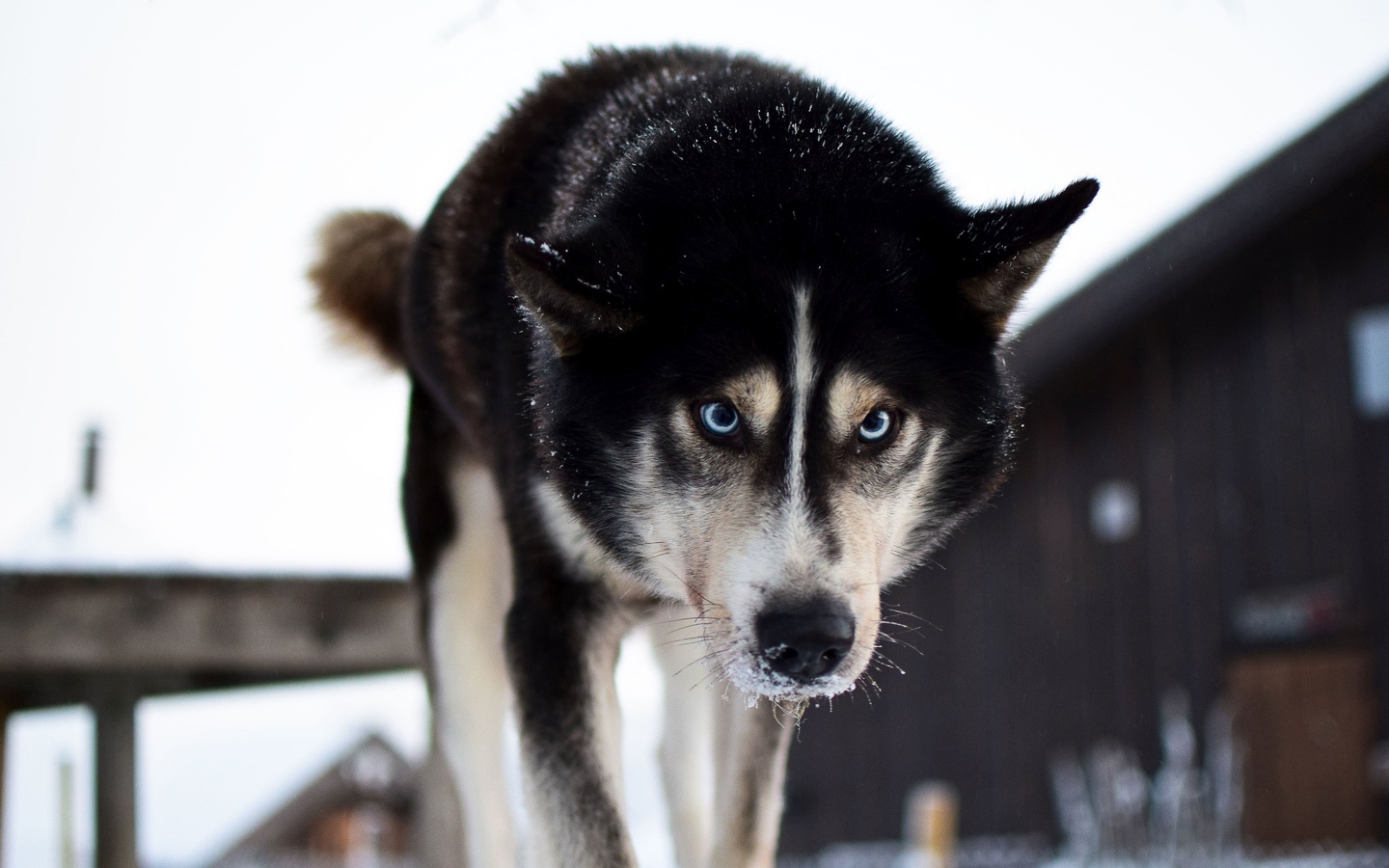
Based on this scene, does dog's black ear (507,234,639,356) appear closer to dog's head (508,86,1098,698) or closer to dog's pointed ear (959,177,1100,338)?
dog's head (508,86,1098,698)

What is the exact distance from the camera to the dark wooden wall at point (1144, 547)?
40.0 ft

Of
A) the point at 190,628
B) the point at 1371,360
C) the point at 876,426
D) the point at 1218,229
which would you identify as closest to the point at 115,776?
the point at 190,628

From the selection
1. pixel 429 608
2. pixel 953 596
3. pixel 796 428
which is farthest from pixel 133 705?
pixel 953 596

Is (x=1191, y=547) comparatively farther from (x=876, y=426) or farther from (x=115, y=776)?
(x=876, y=426)

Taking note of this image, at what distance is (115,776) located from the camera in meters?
4.71

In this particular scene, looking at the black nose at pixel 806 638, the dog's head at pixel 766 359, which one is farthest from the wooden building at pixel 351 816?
the black nose at pixel 806 638

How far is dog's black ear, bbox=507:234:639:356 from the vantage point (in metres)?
2.15

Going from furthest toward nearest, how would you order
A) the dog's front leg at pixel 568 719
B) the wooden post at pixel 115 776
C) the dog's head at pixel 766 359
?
the wooden post at pixel 115 776 → the dog's front leg at pixel 568 719 → the dog's head at pixel 766 359

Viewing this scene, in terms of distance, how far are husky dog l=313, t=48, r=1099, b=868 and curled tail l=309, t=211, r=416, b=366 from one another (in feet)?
2.45

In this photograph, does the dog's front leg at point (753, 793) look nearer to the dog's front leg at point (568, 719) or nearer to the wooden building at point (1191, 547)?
the dog's front leg at point (568, 719)

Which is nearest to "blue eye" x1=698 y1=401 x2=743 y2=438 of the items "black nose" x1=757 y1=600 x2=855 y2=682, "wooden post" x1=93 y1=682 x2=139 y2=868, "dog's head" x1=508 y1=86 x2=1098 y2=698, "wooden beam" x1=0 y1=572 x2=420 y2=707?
"dog's head" x1=508 y1=86 x2=1098 y2=698

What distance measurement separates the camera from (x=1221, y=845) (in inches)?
409

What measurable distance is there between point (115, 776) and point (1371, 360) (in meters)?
10.7

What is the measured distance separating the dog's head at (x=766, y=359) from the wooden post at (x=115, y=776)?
112 inches
